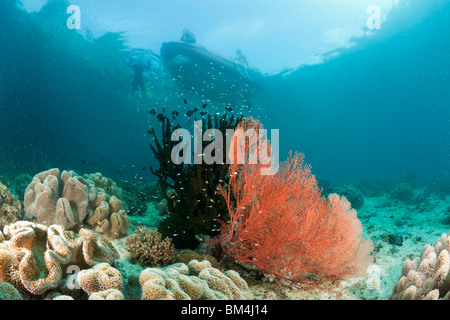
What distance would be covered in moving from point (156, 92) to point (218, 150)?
3772 centimetres

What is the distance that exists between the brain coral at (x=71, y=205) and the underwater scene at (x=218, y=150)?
0.03 meters

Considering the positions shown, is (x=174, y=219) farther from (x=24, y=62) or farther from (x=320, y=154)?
(x=320, y=154)

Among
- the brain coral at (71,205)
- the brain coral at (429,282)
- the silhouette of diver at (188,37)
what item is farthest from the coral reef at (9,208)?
the silhouette of diver at (188,37)

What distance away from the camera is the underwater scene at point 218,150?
355 centimetres

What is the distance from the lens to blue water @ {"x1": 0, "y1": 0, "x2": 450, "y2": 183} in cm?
3169

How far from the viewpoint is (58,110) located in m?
57.8

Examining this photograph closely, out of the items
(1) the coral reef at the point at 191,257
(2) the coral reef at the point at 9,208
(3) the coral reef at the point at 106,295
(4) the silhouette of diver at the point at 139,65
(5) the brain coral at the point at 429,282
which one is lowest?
(1) the coral reef at the point at 191,257

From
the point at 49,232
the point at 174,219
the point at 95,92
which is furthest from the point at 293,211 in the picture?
the point at 95,92

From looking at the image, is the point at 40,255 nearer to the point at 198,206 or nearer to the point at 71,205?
the point at 71,205

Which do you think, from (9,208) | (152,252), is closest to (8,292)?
(152,252)

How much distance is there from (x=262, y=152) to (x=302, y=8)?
3418cm

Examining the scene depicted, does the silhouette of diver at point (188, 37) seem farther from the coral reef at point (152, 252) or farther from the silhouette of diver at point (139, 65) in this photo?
the coral reef at point (152, 252)

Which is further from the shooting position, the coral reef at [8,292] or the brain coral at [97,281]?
the brain coral at [97,281]

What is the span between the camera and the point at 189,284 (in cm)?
276
